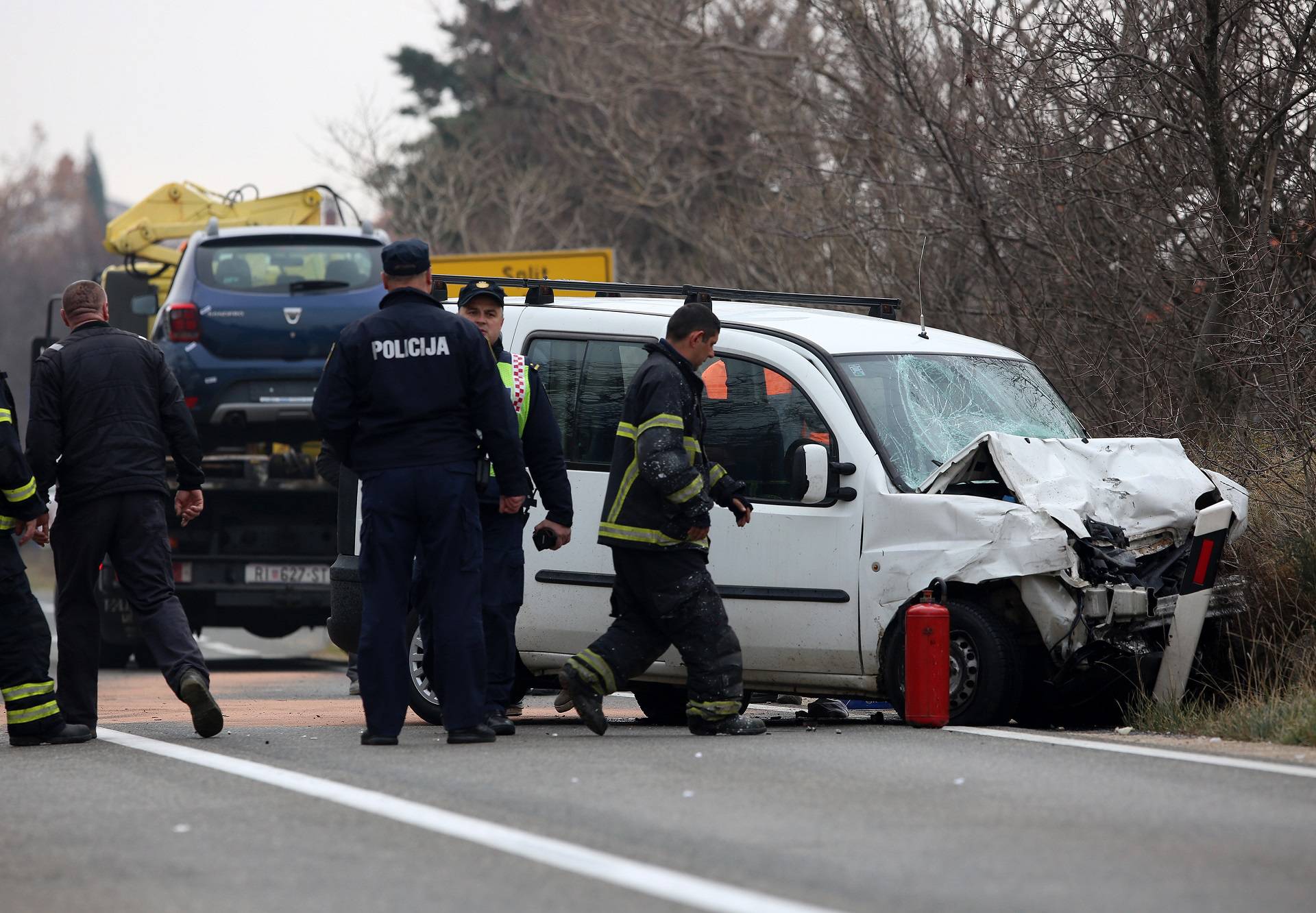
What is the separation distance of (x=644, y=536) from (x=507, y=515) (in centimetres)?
Result: 61

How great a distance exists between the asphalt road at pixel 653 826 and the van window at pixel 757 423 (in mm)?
1214

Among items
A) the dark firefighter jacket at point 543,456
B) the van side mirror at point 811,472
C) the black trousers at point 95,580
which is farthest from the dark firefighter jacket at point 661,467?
the black trousers at point 95,580

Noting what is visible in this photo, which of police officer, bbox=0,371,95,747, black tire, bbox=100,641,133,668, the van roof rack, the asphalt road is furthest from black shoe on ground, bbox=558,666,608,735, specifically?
black tire, bbox=100,641,133,668

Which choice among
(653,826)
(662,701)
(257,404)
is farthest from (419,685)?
(257,404)

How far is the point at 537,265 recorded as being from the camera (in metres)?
21.2

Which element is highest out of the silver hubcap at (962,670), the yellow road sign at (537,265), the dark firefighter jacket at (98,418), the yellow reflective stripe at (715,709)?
the yellow road sign at (537,265)

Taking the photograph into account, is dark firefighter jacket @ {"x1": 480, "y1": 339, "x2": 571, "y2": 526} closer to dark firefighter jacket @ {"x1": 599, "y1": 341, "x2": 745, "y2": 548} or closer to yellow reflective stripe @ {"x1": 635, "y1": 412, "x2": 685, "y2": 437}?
dark firefighter jacket @ {"x1": 599, "y1": 341, "x2": 745, "y2": 548}

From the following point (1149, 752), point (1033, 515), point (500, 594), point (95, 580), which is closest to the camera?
point (1149, 752)

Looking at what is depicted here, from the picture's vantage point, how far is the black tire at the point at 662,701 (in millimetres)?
9859

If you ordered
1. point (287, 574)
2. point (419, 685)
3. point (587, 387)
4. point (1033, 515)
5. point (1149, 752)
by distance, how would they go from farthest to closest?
point (287, 574), point (419, 685), point (587, 387), point (1033, 515), point (1149, 752)

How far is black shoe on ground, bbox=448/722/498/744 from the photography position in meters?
8.02

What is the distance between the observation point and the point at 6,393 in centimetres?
851

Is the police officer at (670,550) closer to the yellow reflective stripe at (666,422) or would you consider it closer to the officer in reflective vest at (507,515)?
the yellow reflective stripe at (666,422)

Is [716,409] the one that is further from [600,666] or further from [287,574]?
[287,574]
